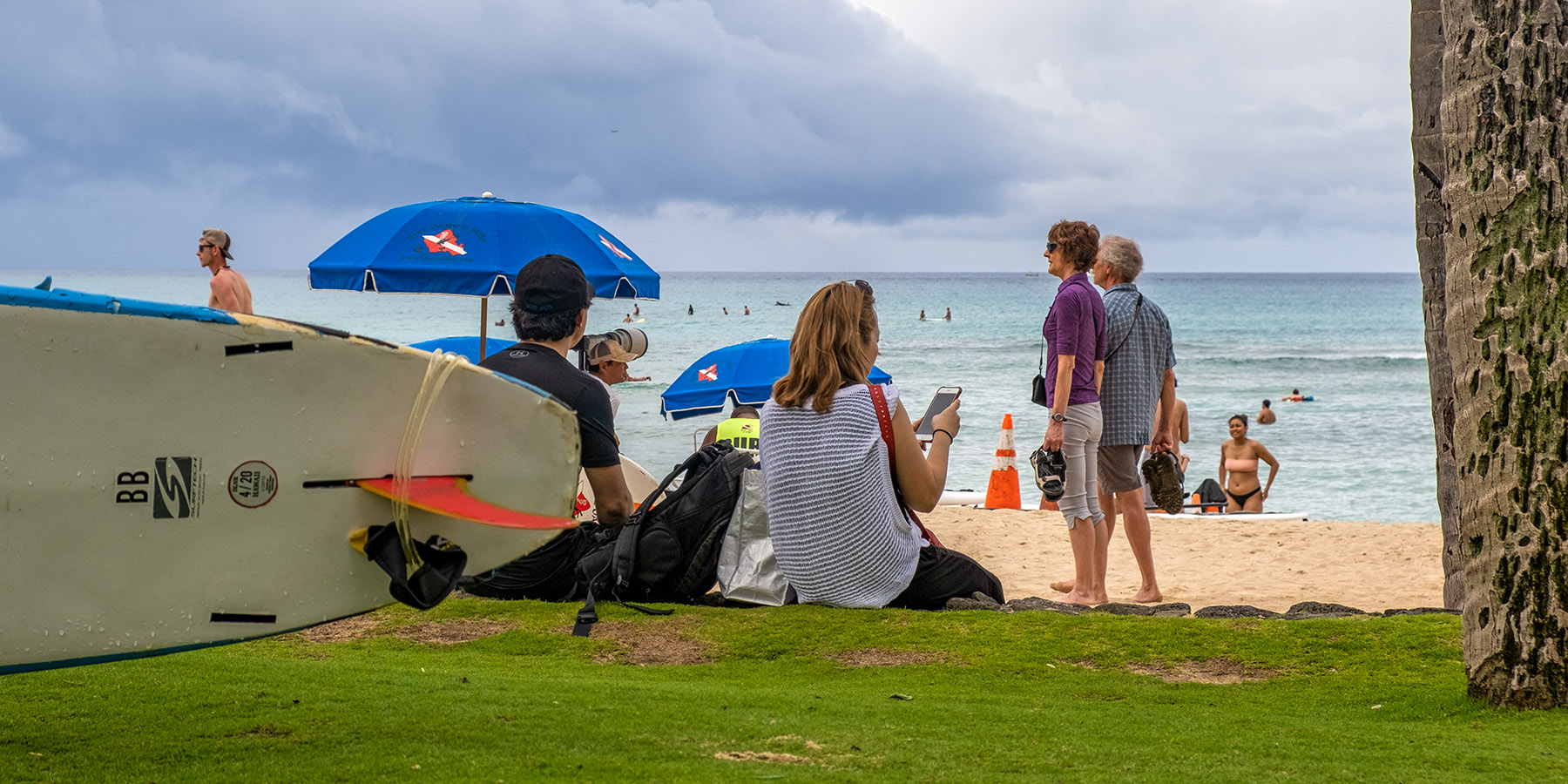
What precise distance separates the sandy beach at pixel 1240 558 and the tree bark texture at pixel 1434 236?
1180mm

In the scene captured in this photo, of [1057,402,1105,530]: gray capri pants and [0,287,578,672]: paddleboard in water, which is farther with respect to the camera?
[1057,402,1105,530]: gray capri pants

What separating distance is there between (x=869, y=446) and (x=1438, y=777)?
2.34 m

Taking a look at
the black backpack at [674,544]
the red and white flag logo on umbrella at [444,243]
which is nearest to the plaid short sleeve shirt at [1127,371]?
the black backpack at [674,544]

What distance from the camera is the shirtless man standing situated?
851 cm

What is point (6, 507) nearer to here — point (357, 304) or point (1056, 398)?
point (1056, 398)

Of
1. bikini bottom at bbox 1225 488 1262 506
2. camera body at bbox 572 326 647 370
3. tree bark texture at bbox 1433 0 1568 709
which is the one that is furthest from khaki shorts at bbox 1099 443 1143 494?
bikini bottom at bbox 1225 488 1262 506

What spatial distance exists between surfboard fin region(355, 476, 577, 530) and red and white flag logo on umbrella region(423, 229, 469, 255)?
4.82 metres

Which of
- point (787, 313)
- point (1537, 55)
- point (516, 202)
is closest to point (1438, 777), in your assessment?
point (1537, 55)

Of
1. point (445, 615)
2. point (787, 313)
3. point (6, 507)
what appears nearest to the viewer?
point (6, 507)

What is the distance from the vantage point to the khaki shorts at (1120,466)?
5988 mm

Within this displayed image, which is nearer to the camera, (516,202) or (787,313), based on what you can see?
(516,202)

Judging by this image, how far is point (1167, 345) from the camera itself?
6.29m

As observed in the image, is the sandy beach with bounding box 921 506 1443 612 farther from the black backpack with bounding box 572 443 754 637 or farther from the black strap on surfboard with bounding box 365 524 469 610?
the black strap on surfboard with bounding box 365 524 469 610

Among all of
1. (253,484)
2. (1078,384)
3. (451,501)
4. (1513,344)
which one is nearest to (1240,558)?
(1078,384)
